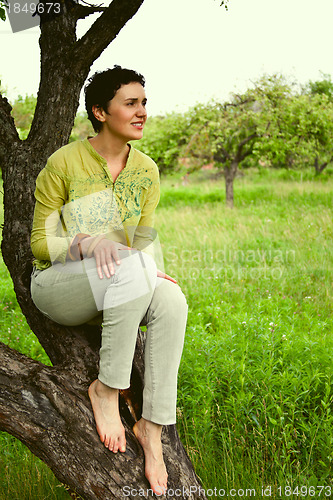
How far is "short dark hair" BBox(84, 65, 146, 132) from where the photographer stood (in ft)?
7.31

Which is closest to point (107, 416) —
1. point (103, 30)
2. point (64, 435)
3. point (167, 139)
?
point (64, 435)

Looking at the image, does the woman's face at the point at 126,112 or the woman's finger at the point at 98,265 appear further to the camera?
the woman's face at the point at 126,112

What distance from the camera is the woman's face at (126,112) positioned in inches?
87.7

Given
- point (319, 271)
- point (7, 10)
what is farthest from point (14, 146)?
point (319, 271)

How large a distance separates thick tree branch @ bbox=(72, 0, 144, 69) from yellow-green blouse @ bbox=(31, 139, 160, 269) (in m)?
0.80

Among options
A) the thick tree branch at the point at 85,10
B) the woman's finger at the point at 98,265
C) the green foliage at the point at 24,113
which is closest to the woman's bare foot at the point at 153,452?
the woman's finger at the point at 98,265

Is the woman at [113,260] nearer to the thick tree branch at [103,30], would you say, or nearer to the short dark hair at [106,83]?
the short dark hair at [106,83]

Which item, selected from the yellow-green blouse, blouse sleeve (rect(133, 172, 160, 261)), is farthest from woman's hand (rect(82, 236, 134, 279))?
blouse sleeve (rect(133, 172, 160, 261))

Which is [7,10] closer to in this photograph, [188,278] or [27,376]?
[27,376]

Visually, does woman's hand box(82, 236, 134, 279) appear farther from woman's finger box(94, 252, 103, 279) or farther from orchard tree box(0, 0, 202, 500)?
orchard tree box(0, 0, 202, 500)

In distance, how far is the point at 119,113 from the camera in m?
2.23

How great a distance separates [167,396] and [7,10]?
2.88 metres

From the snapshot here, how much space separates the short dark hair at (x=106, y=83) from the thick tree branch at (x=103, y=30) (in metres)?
0.62

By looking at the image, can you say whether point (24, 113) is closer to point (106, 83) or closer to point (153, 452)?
point (106, 83)
